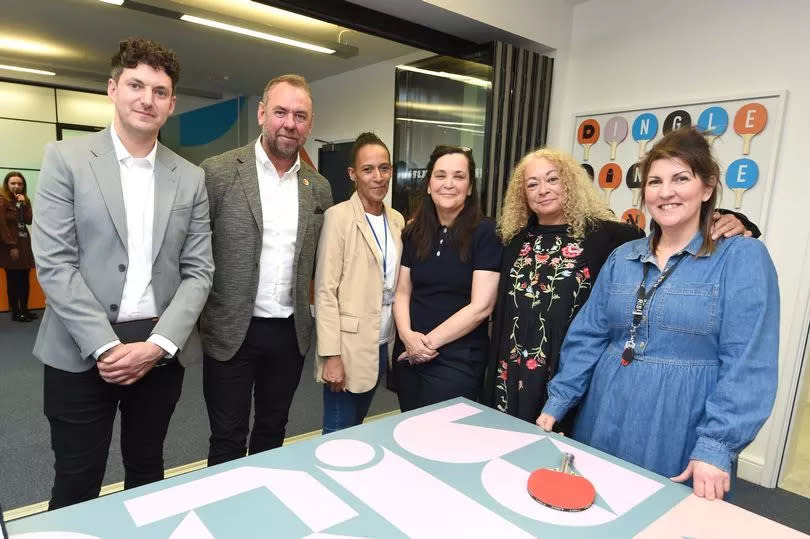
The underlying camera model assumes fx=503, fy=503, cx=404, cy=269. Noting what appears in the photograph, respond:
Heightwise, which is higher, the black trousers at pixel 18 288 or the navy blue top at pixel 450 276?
the navy blue top at pixel 450 276

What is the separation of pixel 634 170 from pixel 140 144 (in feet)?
9.44

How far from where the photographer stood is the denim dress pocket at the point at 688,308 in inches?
50.9

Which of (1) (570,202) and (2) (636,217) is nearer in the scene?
(1) (570,202)

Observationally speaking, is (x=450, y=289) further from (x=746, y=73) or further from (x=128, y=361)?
(x=746, y=73)

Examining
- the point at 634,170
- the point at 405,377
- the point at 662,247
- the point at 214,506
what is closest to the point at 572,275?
the point at 662,247

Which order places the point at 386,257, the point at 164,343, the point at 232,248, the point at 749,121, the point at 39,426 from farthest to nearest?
the point at 39,426, the point at 749,121, the point at 386,257, the point at 232,248, the point at 164,343

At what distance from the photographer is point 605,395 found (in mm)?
1458

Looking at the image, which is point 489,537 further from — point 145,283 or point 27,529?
point 145,283

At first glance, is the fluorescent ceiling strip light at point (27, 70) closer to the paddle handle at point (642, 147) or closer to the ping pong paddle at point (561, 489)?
the paddle handle at point (642, 147)

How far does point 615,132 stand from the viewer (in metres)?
3.37

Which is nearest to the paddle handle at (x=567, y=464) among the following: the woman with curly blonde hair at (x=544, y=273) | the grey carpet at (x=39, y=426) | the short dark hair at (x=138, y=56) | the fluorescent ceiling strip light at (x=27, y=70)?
the woman with curly blonde hair at (x=544, y=273)

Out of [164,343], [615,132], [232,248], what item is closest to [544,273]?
[232,248]

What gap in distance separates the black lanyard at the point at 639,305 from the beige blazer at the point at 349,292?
99 centimetres

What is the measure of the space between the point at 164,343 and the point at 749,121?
3.10 meters
